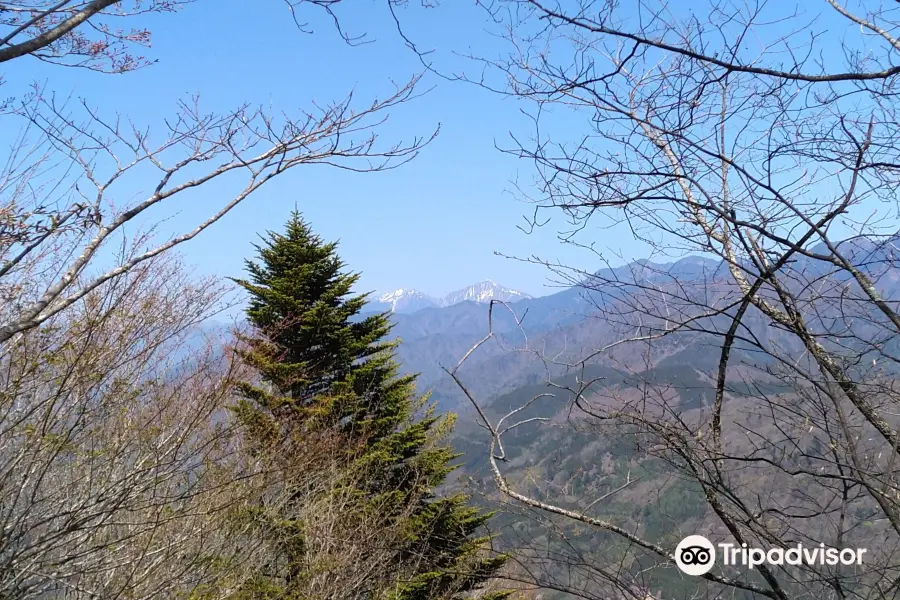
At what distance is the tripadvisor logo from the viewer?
246 cm

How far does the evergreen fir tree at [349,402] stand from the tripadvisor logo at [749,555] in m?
8.65

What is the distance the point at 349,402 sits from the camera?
11.8 metres

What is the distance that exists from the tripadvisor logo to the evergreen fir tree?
8.65 metres

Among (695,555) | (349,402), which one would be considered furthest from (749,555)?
(349,402)

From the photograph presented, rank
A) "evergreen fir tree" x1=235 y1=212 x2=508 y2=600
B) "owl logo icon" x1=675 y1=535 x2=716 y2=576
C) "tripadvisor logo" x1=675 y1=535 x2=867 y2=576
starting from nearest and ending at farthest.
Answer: "tripadvisor logo" x1=675 y1=535 x2=867 y2=576, "owl logo icon" x1=675 y1=535 x2=716 y2=576, "evergreen fir tree" x1=235 y1=212 x2=508 y2=600

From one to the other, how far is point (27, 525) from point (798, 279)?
5.45 metres

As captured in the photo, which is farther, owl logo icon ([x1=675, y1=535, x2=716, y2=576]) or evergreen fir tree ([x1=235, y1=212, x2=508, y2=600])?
evergreen fir tree ([x1=235, y1=212, x2=508, y2=600])

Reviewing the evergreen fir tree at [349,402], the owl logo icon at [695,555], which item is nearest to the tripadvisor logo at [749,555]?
the owl logo icon at [695,555]

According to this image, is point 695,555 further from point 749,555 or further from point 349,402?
point 349,402

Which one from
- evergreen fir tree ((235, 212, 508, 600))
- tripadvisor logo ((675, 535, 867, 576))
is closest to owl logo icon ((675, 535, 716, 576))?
tripadvisor logo ((675, 535, 867, 576))

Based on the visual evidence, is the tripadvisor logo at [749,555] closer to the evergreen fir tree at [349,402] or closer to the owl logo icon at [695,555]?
the owl logo icon at [695,555]

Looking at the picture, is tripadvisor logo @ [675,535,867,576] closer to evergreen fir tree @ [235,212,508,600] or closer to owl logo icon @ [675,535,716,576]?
owl logo icon @ [675,535,716,576]

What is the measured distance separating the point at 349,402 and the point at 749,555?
9.93 m

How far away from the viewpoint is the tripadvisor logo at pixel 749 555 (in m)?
2.46
